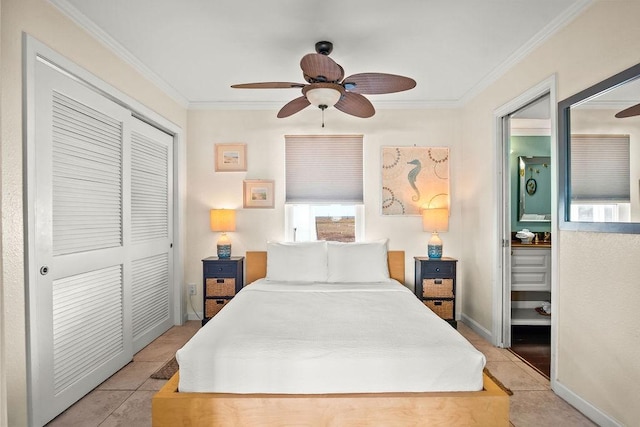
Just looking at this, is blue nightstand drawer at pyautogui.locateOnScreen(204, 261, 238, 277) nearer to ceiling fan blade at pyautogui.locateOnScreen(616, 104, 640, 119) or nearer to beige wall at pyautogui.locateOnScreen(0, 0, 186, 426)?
beige wall at pyautogui.locateOnScreen(0, 0, 186, 426)

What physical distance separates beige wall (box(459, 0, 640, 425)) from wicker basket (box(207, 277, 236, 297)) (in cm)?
297

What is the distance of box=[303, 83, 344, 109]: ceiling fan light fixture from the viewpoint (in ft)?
8.41

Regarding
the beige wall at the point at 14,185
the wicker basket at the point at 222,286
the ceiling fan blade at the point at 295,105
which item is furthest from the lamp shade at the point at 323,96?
the wicker basket at the point at 222,286

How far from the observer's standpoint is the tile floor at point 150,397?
2.29 metres

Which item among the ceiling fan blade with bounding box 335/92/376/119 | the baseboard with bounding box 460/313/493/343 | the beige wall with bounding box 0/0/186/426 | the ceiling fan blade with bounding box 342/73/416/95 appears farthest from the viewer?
the baseboard with bounding box 460/313/493/343

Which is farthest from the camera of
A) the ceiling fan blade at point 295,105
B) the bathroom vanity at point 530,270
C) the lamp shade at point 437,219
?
the bathroom vanity at point 530,270

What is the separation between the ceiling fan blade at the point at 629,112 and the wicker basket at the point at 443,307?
7.68 feet

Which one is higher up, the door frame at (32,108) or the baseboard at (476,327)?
the door frame at (32,108)

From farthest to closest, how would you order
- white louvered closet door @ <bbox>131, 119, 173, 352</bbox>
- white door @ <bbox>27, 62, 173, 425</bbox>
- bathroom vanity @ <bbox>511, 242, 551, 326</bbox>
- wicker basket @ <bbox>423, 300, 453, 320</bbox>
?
1. bathroom vanity @ <bbox>511, 242, 551, 326</bbox>
2. wicker basket @ <bbox>423, 300, 453, 320</bbox>
3. white louvered closet door @ <bbox>131, 119, 173, 352</bbox>
4. white door @ <bbox>27, 62, 173, 425</bbox>

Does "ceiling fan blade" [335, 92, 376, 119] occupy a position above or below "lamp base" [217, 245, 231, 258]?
above

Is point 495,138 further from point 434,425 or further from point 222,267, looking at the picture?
point 222,267

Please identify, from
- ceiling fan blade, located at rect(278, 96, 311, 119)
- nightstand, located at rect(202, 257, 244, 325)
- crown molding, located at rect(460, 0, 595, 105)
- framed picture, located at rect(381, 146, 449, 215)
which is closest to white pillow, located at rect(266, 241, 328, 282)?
nightstand, located at rect(202, 257, 244, 325)

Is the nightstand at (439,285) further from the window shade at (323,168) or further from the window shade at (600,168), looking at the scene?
the window shade at (600,168)

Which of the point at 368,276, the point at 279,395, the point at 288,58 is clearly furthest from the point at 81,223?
the point at 368,276
